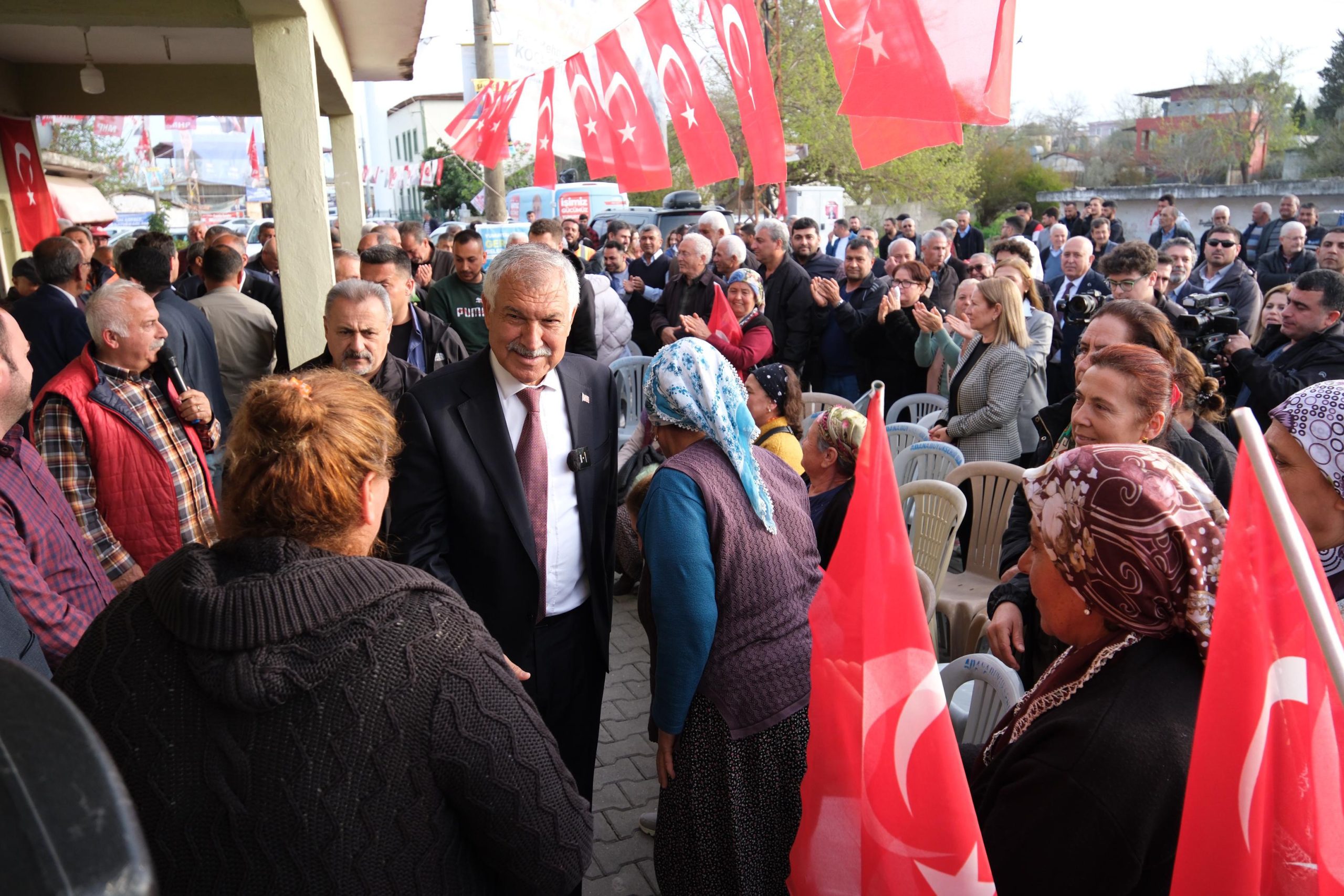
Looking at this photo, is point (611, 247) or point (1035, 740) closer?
point (1035, 740)

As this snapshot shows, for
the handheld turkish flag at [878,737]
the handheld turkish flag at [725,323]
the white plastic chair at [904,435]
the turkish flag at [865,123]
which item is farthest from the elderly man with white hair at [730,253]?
the handheld turkish flag at [878,737]

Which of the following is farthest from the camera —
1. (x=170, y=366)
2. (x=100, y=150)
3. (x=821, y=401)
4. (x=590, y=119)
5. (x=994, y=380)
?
(x=100, y=150)

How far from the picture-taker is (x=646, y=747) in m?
3.86

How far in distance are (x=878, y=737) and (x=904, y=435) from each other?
3.68 m

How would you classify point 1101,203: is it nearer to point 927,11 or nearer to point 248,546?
point 927,11

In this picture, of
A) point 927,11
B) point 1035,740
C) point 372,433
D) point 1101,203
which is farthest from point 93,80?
point 1101,203

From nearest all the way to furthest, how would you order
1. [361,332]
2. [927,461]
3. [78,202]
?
1. [361,332]
2. [927,461]
3. [78,202]

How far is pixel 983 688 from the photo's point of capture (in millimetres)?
2424

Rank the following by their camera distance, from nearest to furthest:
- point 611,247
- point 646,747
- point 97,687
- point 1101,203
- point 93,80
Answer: point 97,687 < point 646,747 < point 93,80 < point 611,247 < point 1101,203

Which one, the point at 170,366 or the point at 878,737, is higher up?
the point at 170,366

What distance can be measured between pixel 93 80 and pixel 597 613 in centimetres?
766

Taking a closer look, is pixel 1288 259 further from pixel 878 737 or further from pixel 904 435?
pixel 878 737

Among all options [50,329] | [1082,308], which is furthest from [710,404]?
[50,329]

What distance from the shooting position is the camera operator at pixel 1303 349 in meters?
4.34
